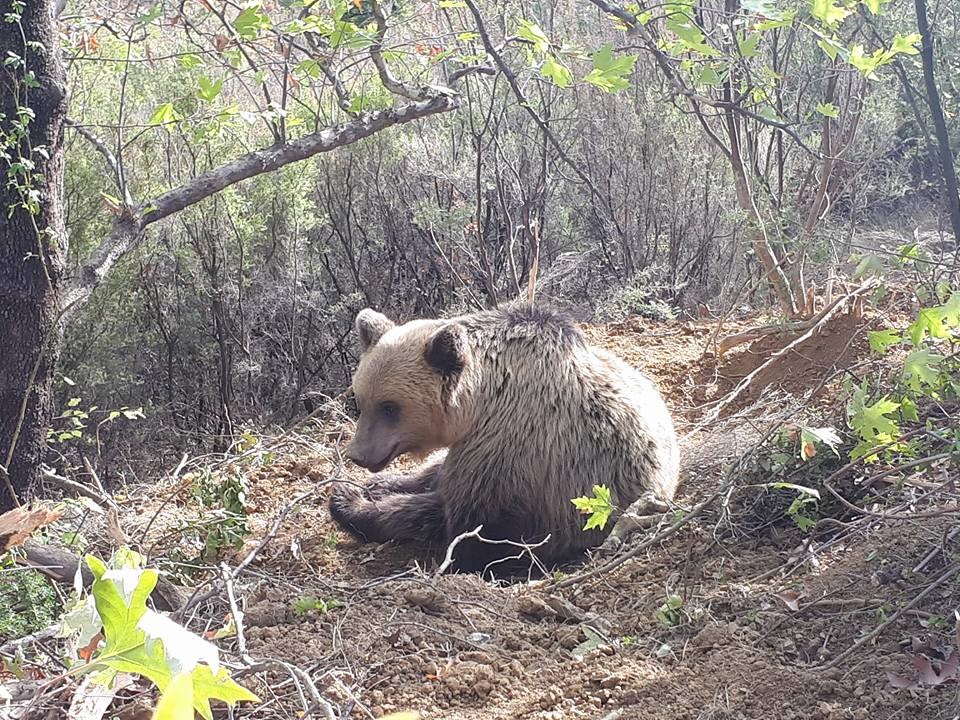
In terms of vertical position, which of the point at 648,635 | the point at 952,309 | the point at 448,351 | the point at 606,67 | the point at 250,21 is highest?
the point at 250,21

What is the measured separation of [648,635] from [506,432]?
1689 millimetres

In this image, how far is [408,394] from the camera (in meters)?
4.88

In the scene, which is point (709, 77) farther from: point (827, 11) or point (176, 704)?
point (176, 704)

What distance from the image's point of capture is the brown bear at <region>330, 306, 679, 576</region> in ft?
15.4

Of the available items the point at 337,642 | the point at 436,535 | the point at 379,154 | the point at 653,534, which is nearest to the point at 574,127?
the point at 379,154

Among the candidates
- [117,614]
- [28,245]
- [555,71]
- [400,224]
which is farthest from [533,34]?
A: [400,224]

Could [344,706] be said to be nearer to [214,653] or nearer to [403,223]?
[214,653]

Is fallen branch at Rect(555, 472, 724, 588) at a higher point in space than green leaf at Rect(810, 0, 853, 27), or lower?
lower

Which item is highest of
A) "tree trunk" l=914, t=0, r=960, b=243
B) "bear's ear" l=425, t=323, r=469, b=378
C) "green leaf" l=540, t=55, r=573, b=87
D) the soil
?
"green leaf" l=540, t=55, r=573, b=87

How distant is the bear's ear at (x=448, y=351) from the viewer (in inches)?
185

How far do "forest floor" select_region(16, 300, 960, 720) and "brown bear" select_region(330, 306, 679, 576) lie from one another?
346 millimetres

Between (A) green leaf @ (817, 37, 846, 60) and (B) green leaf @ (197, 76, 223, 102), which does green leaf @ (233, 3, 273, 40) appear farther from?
(A) green leaf @ (817, 37, 846, 60)

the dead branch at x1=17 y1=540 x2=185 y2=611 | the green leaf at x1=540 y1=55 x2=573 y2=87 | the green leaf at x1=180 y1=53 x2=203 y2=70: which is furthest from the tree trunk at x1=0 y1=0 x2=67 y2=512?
the green leaf at x1=540 y1=55 x2=573 y2=87

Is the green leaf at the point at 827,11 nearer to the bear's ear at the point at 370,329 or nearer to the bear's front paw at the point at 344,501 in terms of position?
the bear's ear at the point at 370,329
